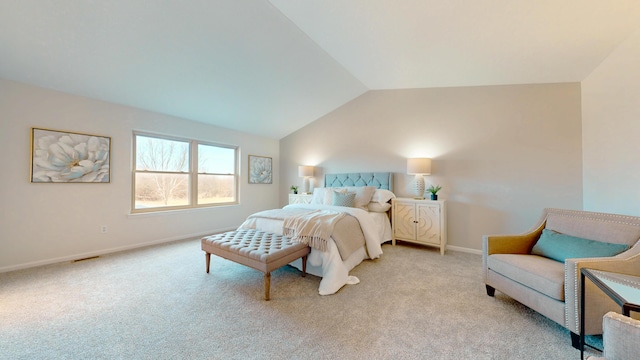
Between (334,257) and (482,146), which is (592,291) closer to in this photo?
(334,257)

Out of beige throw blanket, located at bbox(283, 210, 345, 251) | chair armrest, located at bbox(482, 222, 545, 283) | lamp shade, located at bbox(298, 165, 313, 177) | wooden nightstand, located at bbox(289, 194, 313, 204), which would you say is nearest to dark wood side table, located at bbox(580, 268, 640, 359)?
chair armrest, located at bbox(482, 222, 545, 283)

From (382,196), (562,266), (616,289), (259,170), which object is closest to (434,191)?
(382,196)

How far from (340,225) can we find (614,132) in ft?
10.4

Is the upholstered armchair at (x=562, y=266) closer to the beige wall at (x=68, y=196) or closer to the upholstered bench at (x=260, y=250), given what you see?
the upholstered bench at (x=260, y=250)

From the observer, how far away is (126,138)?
366 centimetres

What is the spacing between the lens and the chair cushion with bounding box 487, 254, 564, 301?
1.64 m

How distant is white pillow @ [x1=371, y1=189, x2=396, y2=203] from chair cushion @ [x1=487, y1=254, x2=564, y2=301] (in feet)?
6.26

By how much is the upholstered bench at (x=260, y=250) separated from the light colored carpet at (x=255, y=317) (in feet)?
1.00

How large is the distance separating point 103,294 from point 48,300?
0.42 metres

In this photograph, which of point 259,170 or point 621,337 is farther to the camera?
point 259,170

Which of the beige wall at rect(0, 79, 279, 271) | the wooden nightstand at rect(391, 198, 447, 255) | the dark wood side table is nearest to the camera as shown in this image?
the dark wood side table

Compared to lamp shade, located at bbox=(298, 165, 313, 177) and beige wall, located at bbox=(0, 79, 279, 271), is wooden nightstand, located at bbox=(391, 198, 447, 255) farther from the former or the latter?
beige wall, located at bbox=(0, 79, 279, 271)

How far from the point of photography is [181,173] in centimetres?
449

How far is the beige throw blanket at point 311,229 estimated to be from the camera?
100 inches
